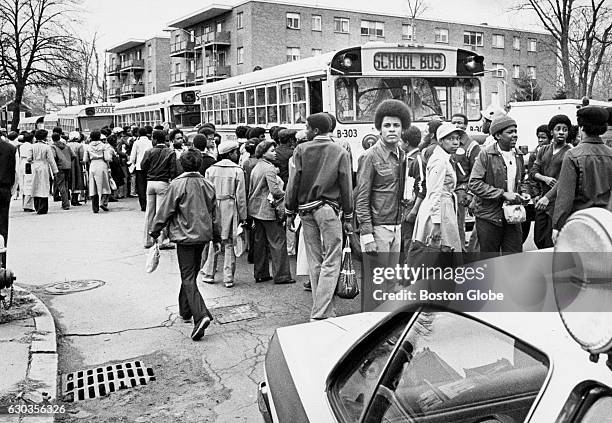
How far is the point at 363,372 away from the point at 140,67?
8051cm

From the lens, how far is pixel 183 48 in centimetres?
6719

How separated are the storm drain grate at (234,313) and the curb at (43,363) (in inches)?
Answer: 64.8

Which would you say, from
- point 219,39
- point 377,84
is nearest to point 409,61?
point 377,84

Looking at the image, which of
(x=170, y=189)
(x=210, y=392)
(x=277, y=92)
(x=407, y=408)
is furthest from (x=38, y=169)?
(x=407, y=408)

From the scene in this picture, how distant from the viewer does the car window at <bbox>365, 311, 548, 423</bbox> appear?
2002 millimetres

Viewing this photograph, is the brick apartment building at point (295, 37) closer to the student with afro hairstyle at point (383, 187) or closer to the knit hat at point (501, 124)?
the knit hat at point (501, 124)

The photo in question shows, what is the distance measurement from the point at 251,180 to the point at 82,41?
37.1 meters

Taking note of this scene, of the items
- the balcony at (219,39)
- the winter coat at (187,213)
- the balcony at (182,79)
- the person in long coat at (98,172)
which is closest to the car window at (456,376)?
the winter coat at (187,213)

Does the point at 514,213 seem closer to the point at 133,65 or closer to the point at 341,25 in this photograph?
the point at 341,25

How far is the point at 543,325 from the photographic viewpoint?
190 cm

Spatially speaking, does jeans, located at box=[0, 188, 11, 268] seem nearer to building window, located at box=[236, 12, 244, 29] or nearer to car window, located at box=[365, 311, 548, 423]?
car window, located at box=[365, 311, 548, 423]

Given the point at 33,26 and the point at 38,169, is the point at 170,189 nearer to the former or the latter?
the point at 38,169

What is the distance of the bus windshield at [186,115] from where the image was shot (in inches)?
948

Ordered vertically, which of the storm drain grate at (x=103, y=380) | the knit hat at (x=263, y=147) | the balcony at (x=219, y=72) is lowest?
the storm drain grate at (x=103, y=380)
